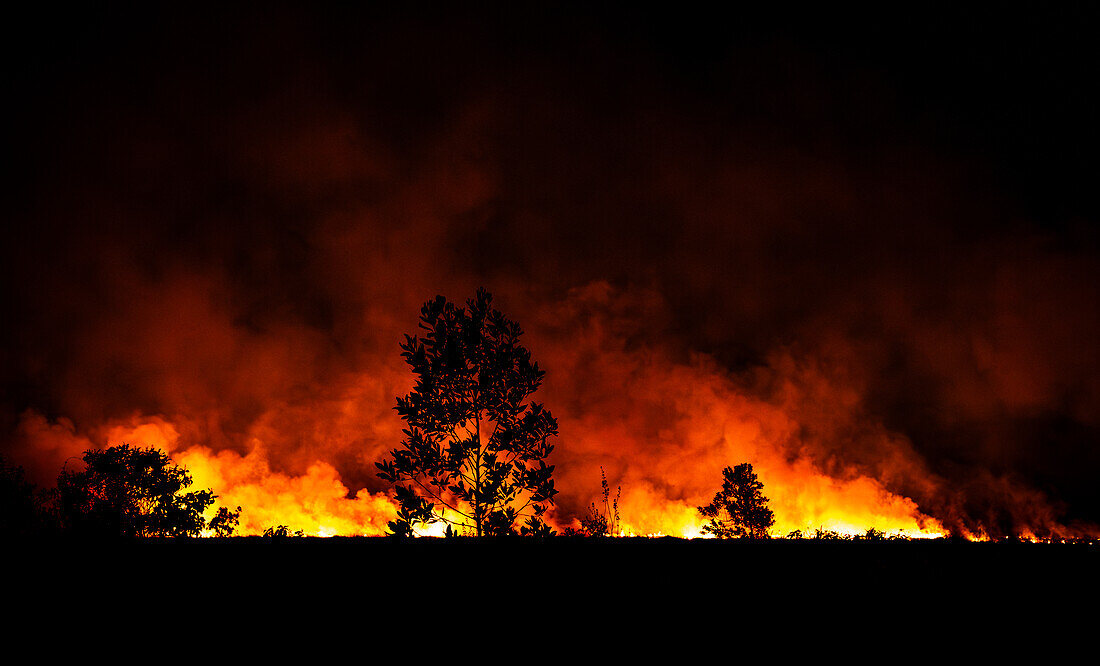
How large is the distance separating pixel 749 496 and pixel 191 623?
41.9 meters

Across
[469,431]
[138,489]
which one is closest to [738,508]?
[469,431]

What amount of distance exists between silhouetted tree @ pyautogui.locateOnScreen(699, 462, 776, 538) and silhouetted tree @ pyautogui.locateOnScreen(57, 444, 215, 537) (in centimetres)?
3215

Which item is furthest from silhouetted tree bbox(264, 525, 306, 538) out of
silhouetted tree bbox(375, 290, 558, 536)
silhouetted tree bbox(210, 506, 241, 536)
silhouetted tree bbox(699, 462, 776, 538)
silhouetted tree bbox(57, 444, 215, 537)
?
silhouetted tree bbox(699, 462, 776, 538)

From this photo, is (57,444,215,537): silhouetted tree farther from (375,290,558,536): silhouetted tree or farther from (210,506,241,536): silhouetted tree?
(375,290,558,536): silhouetted tree

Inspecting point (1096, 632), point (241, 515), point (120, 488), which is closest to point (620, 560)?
point (1096, 632)

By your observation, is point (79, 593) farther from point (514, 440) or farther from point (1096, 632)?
point (514, 440)

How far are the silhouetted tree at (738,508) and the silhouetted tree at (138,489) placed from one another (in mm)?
32151

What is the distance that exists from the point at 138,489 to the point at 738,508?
3843cm

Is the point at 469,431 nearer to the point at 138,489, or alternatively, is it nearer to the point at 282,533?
the point at 282,533

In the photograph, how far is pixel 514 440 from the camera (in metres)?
19.4

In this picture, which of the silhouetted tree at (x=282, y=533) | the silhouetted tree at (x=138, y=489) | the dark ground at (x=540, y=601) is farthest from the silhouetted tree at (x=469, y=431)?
the silhouetted tree at (x=138, y=489)

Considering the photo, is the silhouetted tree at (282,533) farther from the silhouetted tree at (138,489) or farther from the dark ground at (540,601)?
the silhouetted tree at (138,489)

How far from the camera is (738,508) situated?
4159cm

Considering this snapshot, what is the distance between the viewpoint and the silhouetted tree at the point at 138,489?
118 ft
